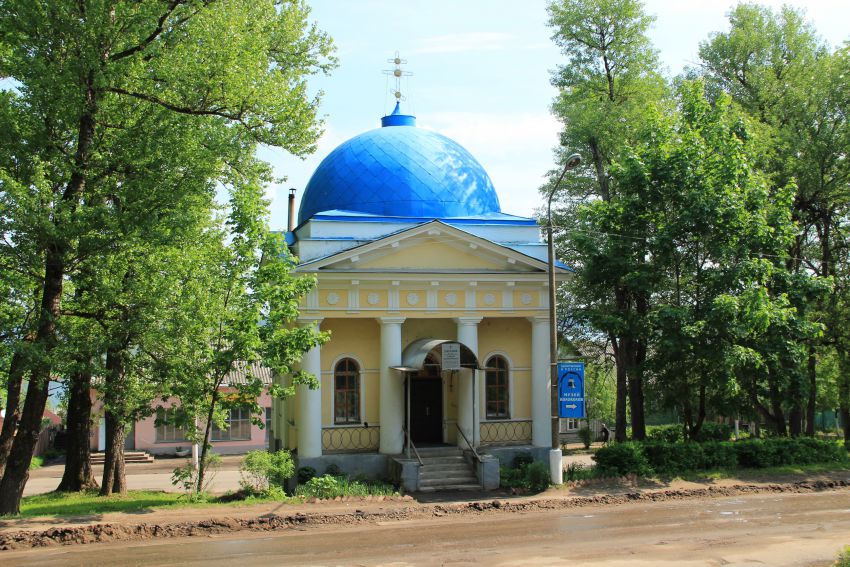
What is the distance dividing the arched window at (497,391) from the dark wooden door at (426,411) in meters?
1.42

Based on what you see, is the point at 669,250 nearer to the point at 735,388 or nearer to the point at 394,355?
the point at 735,388

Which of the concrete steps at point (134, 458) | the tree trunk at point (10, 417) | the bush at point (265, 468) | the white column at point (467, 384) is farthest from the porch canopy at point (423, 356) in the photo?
the concrete steps at point (134, 458)

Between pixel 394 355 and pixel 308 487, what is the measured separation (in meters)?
4.47

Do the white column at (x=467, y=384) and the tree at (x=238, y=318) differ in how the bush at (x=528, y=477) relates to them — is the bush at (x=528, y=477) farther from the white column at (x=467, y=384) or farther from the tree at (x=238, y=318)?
the tree at (x=238, y=318)

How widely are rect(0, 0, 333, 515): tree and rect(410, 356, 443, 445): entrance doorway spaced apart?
29.3 ft

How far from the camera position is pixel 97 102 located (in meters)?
14.9

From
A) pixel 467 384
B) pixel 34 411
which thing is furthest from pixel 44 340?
pixel 467 384

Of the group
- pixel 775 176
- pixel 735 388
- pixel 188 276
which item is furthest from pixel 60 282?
pixel 775 176

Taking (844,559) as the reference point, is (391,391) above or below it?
above

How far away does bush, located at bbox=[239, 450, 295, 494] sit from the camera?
17641 mm

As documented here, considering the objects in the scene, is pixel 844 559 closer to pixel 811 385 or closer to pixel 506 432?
pixel 506 432

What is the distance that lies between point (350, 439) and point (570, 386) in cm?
631

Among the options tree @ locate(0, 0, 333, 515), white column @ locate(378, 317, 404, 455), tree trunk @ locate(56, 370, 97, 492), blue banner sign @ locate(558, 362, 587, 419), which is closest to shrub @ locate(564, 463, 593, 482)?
blue banner sign @ locate(558, 362, 587, 419)

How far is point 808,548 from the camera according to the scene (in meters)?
13.1
